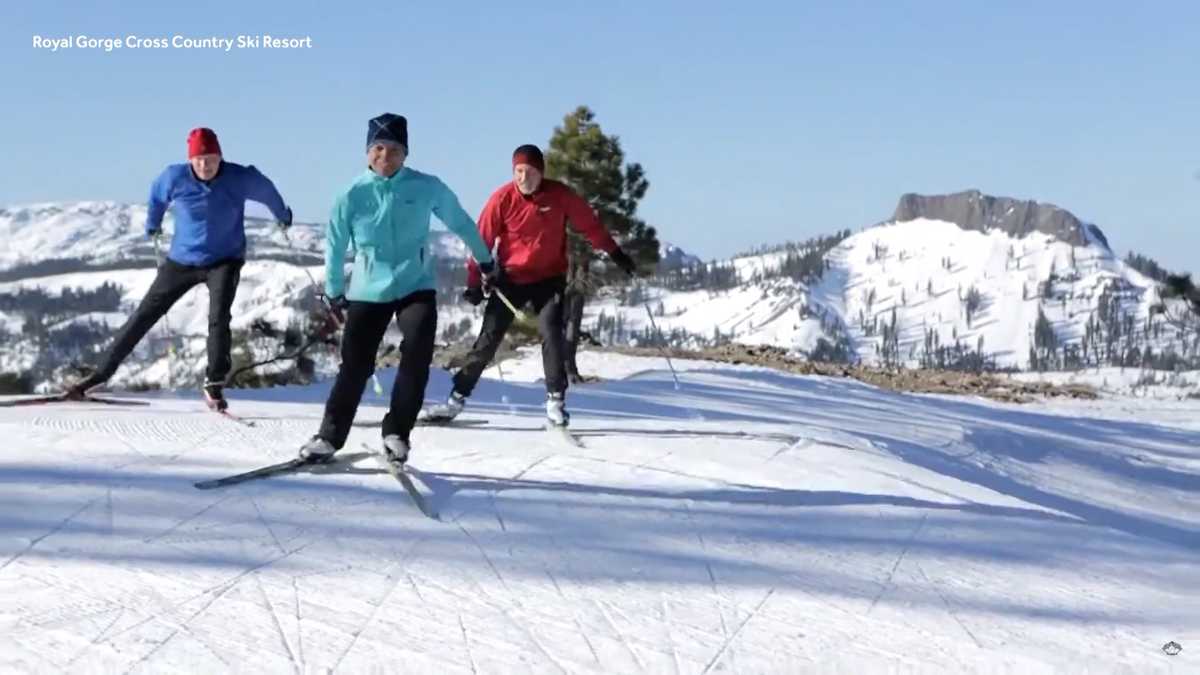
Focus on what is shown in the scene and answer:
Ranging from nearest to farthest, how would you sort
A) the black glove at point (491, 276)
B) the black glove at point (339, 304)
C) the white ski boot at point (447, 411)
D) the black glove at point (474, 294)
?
the black glove at point (339, 304), the black glove at point (491, 276), the black glove at point (474, 294), the white ski boot at point (447, 411)

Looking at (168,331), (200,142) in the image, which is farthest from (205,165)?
(168,331)

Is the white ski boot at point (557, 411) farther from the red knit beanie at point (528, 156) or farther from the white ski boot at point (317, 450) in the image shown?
the white ski boot at point (317, 450)

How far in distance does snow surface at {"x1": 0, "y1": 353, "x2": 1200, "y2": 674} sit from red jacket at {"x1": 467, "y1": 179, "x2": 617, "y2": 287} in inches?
54.7

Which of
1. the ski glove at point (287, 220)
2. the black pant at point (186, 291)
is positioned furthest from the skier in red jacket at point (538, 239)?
the black pant at point (186, 291)

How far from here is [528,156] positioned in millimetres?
9602

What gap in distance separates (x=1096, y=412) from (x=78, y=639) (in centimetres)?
2532

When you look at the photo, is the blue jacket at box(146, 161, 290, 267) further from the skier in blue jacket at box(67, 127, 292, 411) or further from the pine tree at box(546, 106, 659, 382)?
the pine tree at box(546, 106, 659, 382)

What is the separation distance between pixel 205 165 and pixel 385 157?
11.0 feet

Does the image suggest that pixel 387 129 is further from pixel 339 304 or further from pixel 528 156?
pixel 528 156

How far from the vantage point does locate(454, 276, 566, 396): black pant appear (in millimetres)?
9695

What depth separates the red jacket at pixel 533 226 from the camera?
31.9ft

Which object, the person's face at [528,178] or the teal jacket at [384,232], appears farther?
the person's face at [528,178]

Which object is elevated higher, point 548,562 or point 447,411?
point 447,411

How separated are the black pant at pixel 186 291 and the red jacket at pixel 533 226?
7.42ft
